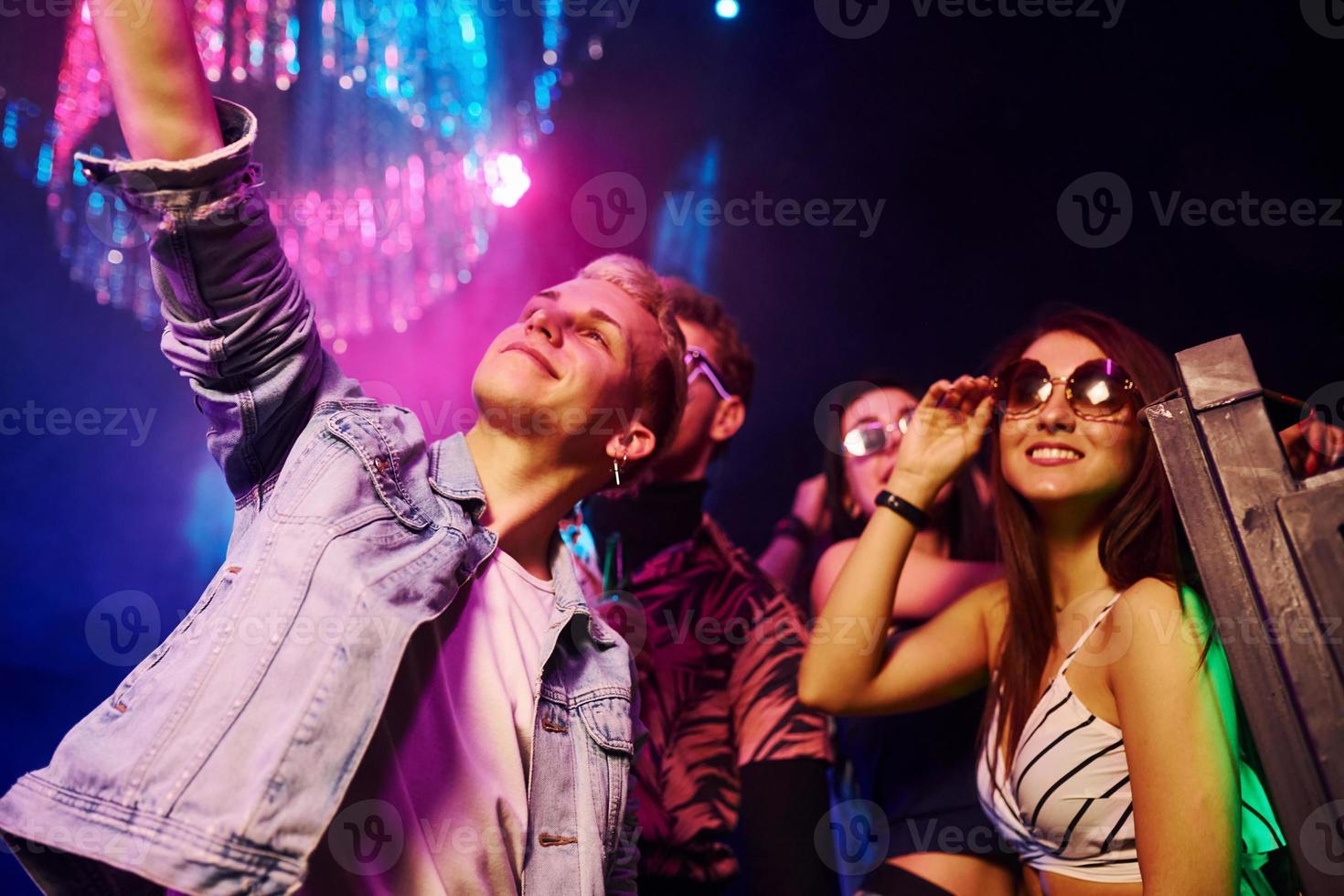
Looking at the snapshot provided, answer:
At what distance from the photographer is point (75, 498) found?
2639mm

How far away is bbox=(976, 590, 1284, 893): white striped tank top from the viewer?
154 centimetres

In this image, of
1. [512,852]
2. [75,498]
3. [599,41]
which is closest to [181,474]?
[75,498]

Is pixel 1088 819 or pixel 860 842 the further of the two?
pixel 860 842

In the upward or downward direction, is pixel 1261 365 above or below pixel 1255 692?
above

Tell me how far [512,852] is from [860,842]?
1320mm

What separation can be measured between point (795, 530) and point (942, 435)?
4.73ft

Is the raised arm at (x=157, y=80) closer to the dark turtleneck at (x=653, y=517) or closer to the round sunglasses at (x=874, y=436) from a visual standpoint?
the dark turtleneck at (x=653, y=517)

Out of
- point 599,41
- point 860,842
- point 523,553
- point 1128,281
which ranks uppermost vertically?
point 599,41

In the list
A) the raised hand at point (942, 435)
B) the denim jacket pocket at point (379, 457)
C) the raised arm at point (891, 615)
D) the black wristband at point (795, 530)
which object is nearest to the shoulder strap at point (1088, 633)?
the raised arm at point (891, 615)

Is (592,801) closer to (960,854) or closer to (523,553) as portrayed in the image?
(523,553)

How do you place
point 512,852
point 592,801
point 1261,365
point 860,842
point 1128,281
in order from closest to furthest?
point 512,852
point 592,801
point 860,842
point 1261,365
point 1128,281

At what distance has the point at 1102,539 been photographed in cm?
188

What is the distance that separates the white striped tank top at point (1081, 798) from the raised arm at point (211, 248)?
5.15ft

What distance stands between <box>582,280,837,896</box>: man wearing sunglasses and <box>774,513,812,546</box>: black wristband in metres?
0.74
